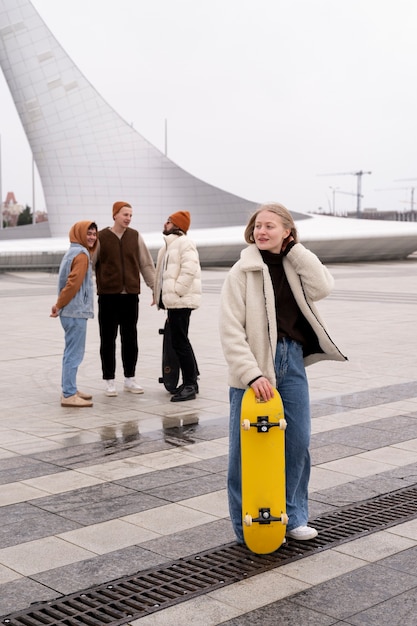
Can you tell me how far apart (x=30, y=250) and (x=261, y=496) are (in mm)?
22476

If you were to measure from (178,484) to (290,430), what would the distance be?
1.11 m

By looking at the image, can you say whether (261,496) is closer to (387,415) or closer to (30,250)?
(387,415)

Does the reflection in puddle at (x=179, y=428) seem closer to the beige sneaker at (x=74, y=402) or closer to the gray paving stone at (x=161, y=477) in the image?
the gray paving stone at (x=161, y=477)

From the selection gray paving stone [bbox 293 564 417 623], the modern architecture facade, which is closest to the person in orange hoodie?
gray paving stone [bbox 293 564 417 623]

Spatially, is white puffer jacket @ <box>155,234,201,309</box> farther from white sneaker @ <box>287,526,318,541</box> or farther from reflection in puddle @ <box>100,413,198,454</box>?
white sneaker @ <box>287,526,318,541</box>

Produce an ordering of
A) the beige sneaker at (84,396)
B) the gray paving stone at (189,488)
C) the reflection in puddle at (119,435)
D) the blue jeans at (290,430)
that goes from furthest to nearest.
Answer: the beige sneaker at (84,396), the reflection in puddle at (119,435), the gray paving stone at (189,488), the blue jeans at (290,430)

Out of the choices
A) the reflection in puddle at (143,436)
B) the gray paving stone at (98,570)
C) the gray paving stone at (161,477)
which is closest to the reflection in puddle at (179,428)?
the reflection in puddle at (143,436)

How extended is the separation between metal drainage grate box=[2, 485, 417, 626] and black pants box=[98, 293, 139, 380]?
344 centimetres

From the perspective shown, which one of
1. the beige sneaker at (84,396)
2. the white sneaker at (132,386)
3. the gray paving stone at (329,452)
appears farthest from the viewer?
the white sneaker at (132,386)

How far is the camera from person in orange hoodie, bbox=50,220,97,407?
7125mm

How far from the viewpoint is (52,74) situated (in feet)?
100

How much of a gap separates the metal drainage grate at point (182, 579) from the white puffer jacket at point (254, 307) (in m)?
0.77

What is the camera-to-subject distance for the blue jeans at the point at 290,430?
404 cm

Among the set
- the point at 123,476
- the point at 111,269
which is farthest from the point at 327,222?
the point at 123,476
